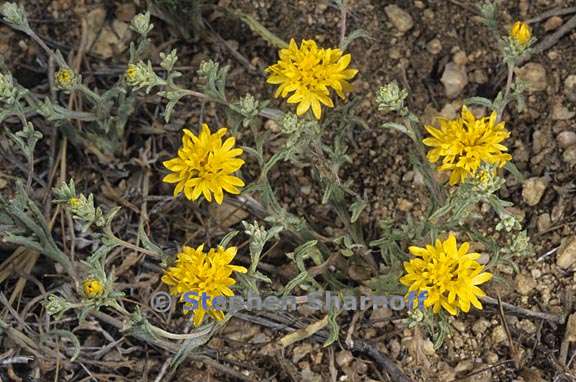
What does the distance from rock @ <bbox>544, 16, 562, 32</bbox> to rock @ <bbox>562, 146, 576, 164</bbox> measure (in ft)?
2.28

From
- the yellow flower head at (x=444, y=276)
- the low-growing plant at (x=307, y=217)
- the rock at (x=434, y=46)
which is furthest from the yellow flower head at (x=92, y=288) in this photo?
the rock at (x=434, y=46)

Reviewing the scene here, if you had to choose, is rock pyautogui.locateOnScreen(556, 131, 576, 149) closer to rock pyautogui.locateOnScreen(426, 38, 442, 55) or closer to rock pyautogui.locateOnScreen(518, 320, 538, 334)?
rock pyautogui.locateOnScreen(426, 38, 442, 55)

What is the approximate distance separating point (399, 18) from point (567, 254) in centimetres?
153

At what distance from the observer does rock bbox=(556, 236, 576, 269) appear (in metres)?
3.61

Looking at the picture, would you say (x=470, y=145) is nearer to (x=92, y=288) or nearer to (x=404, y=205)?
(x=404, y=205)

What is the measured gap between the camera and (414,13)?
429 cm

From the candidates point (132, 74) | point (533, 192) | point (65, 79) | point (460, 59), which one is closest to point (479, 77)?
point (460, 59)

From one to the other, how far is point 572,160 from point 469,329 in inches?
38.1

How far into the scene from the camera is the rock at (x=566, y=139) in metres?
3.87

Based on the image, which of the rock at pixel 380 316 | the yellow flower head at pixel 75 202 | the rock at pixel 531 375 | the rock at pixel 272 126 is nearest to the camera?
the yellow flower head at pixel 75 202

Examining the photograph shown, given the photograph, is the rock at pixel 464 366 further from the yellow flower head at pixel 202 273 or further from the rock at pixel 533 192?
the yellow flower head at pixel 202 273

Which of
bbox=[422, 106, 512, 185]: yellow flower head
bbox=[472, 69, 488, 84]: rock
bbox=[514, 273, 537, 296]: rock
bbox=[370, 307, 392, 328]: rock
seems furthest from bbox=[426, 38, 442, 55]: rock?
bbox=[370, 307, 392, 328]: rock

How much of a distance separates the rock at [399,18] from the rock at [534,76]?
640 mm

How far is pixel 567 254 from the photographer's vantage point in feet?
11.9
